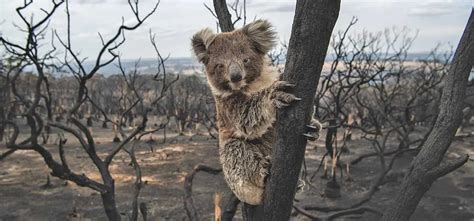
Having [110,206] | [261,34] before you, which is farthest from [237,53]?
[110,206]

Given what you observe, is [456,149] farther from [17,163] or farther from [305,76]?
[17,163]

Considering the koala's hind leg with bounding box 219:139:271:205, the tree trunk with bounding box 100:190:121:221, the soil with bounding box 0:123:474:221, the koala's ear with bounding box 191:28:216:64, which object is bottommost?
the soil with bounding box 0:123:474:221

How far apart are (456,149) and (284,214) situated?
650 inches

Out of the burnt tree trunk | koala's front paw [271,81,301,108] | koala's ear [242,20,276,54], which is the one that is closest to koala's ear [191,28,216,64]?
koala's ear [242,20,276,54]

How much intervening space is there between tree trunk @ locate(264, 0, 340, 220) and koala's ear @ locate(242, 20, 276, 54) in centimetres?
132

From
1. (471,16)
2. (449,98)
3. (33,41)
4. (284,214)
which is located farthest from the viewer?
(33,41)

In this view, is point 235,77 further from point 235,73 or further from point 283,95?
point 283,95

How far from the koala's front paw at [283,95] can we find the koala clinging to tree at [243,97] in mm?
572

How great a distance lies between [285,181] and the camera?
7.97 feet

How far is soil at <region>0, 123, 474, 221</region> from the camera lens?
1097 cm

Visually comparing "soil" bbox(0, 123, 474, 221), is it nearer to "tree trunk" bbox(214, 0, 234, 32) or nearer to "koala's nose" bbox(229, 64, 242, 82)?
"tree trunk" bbox(214, 0, 234, 32)

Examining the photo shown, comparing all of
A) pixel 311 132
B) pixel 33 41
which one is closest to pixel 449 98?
pixel 311 132

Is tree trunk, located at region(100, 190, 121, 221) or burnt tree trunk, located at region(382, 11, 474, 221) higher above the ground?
Answer: burnt tree trunk, located at region(382, 11, 474, 221)

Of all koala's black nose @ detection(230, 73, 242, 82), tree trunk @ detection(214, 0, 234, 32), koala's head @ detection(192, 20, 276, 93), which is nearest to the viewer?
koala's black nose @ detection(230, 73, 242, 82)
